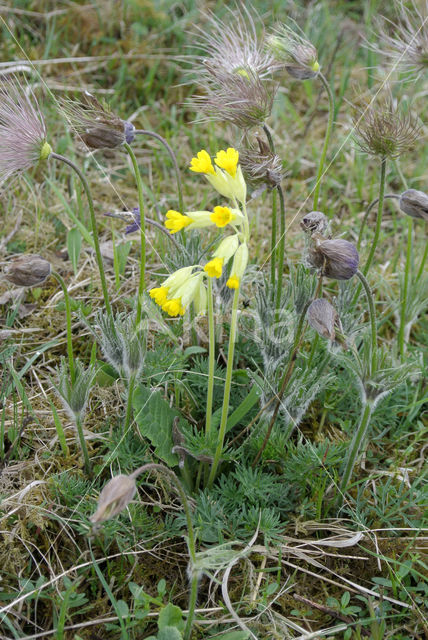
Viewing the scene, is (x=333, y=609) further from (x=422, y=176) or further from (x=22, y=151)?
(x=422, y=176)

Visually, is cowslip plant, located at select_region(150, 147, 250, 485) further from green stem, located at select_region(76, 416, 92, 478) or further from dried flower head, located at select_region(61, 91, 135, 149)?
green stem, located at select_region(76, 416, 92, 478)

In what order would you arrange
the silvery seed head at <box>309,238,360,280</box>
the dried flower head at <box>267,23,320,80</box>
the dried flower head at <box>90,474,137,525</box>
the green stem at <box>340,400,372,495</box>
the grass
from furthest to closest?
the dried flower head at <box>267,23,320,80</box>
the green stem at <box>340,400,372,495</box>
the grass
the silvery seed head at <box>309,238,360,280</box>
the dried flower head at <box>90,474,137,525</box>

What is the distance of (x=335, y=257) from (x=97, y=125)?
89 cm

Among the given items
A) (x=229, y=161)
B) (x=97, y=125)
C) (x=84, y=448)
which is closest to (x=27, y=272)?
(x=97, y=125)

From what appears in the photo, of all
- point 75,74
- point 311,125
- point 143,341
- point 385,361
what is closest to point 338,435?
point 385,361

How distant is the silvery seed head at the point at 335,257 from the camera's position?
1.82 m

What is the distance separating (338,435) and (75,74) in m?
3.04

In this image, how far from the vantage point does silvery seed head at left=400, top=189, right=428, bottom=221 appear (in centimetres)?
217

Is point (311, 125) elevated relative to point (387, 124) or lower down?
lower down

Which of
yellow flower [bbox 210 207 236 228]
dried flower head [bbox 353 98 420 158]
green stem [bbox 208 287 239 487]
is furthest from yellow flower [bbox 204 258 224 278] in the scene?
dried flower head [bbox 353 98 420 158]

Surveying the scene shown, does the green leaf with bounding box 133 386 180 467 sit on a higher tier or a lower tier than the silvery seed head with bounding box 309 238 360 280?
lower

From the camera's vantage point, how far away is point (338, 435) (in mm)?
2541

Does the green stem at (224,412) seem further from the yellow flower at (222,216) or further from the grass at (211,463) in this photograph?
the yellow flower at (222,216)

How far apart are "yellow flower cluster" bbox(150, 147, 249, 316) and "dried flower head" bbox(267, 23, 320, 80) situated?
2.84 feet
